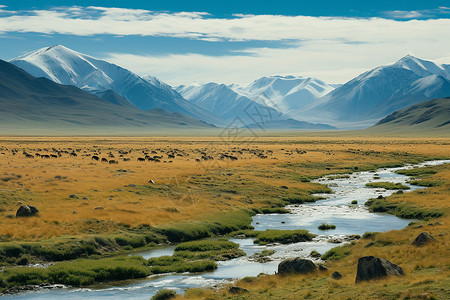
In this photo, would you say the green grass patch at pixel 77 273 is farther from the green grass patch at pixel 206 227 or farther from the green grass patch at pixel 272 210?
the green grass patch at pixel 272 210

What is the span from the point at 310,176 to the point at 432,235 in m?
47.5

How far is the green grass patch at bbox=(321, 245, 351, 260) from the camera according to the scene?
100 feet

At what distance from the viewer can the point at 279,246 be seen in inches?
1371

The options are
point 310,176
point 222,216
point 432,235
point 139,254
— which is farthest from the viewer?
point 310,176

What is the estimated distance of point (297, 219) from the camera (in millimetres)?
44938

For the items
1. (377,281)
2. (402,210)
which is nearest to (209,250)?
(377,281)

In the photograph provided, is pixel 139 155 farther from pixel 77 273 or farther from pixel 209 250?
pixel 77 273

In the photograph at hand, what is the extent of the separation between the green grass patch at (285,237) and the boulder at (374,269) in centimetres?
1299

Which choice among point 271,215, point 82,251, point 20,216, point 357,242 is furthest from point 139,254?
point 271,215

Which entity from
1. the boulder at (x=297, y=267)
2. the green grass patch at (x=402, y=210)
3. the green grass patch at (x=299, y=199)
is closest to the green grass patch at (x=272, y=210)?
the green grass patch at (x=299, y=199)

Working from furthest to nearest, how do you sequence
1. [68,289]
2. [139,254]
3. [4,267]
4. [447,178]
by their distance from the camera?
[447,178] → [139,254] → [4,267] → [68,289]

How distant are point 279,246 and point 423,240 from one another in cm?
961

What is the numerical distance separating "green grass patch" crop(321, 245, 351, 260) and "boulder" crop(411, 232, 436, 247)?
3.98 m

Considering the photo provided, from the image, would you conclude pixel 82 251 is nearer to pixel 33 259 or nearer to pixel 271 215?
pixel 33 259
